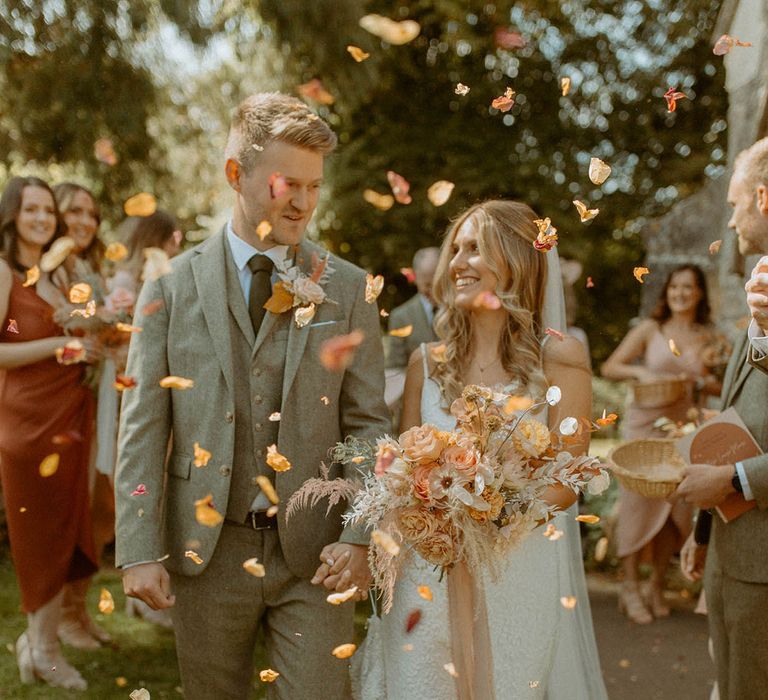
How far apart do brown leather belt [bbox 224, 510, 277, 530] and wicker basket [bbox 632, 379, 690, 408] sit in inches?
142

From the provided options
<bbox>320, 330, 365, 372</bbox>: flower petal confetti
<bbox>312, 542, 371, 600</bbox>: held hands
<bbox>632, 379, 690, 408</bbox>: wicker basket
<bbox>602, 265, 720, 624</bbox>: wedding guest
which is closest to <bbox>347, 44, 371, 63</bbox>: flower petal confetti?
<bbox>320, 330, 365, 372</bbox>: flower petal confetti

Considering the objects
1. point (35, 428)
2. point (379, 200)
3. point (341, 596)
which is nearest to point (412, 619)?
point (341, 596)

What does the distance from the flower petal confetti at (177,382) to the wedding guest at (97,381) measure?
6.93 feet

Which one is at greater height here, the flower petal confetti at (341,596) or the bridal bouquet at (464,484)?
the bridal bouquet at (464,484)

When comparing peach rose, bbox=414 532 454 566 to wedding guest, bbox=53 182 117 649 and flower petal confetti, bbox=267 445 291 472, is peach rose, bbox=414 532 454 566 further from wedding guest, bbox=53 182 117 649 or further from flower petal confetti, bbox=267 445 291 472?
wedding guest, bbox=53 182 117 649

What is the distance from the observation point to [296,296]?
2.73 m

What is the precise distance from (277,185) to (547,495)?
1243mm

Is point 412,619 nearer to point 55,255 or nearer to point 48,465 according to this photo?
point 48,465

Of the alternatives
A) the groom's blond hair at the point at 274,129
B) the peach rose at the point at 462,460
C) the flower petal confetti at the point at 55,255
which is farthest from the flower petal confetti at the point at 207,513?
the flower petal confetti at the point at 55,255

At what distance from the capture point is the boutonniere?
271 cm

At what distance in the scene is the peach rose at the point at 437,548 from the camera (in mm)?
2389

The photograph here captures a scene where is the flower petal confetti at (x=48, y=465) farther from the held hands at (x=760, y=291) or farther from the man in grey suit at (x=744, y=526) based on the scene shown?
the held hands at (x=760, y=291)

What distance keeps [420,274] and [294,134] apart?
4256 mm

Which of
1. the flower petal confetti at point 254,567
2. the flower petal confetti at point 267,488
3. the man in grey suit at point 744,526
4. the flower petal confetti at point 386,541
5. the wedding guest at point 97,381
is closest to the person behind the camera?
the flower petal confetti at point 386,541
